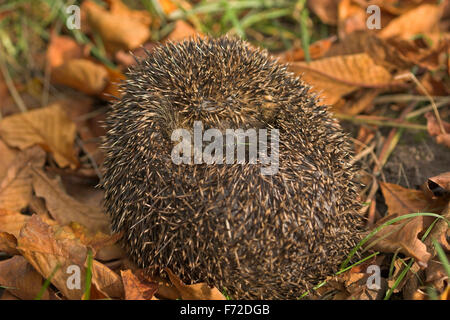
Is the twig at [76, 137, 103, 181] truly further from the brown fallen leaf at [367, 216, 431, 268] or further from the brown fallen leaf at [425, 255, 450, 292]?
the brown fallen leaf at [425, 255, 450, 292]

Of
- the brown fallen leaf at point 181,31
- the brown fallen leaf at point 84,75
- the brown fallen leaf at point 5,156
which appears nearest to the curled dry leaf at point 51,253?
the brown fallen leaf at point 5,156

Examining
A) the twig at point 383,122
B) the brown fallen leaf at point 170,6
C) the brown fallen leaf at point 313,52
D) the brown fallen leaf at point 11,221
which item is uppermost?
the brown fallen leaf at point 170,6

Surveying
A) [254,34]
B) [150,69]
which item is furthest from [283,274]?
[254,34]

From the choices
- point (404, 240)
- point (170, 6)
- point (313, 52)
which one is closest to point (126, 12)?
point (170, 6)

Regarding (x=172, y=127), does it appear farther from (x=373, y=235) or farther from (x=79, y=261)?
(x=373, y=235)

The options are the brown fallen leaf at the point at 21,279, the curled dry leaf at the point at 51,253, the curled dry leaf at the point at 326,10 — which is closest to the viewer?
the curled dry leaf at the point at 51,253

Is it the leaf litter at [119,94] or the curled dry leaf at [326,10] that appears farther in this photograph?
the curled dry leaf at [326,10]

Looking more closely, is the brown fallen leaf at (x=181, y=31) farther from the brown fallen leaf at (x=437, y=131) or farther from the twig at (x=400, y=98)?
the brown fallen leaf at (x=437, y=131)
